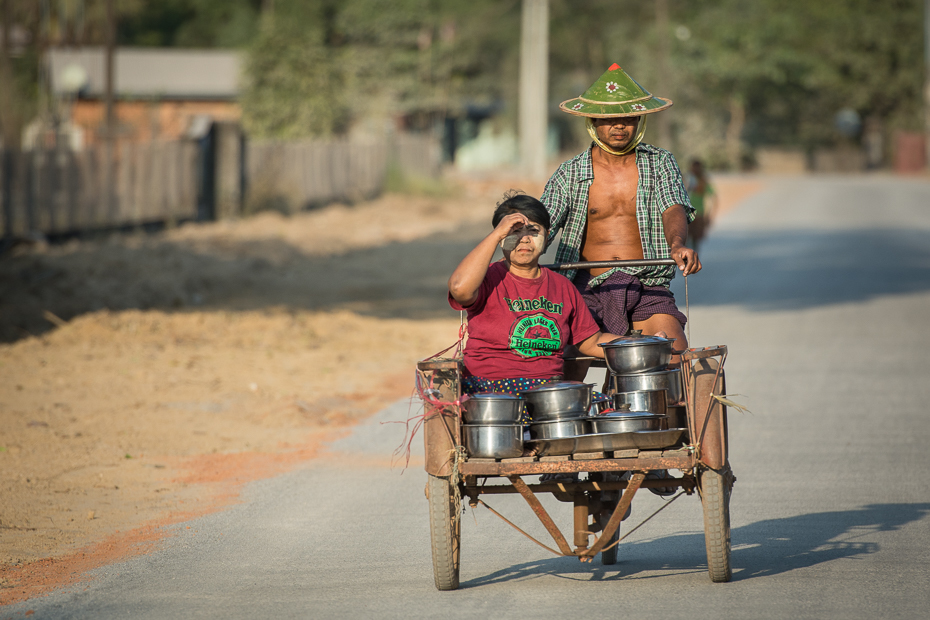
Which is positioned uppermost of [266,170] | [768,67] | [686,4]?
[686,4]

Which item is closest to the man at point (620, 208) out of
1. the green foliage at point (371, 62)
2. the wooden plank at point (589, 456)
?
the wooden plank at point (589, 456)

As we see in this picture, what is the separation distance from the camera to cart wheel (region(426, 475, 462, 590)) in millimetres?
4617

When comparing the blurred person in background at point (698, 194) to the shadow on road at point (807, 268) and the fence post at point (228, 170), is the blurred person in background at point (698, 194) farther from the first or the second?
the fence post at point (228, 170)

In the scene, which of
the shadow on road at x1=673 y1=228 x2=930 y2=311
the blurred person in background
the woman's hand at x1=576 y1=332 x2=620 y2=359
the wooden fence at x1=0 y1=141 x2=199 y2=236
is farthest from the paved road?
the wooden fence at x1=0 y1=141 x2=199 y2=236

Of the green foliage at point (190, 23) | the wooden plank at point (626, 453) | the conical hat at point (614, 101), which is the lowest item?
the wooden plank at point (626, 453)

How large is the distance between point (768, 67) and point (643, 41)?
7.46 m

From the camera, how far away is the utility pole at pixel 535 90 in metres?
43.8

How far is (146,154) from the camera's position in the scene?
73.9 feet

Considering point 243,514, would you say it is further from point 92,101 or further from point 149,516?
point 92,101

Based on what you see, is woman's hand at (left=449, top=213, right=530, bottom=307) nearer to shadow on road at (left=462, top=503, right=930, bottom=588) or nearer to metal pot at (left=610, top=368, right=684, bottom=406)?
metal pot at (left=610, top=368, right=684, bottom=406)

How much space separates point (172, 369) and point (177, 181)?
13.6 meters

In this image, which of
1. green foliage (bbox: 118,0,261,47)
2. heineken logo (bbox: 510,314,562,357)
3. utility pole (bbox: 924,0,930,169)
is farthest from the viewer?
green foliage (bbox: 118,0,261,47)

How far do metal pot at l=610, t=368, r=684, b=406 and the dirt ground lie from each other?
8.56 feet

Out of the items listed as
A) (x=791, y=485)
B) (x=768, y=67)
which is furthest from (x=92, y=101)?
(x=791, y=485)
